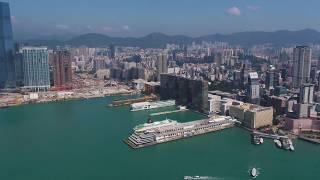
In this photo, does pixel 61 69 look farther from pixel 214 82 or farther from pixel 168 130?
pixel 168 130

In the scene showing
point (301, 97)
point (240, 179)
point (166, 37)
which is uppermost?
point (166, 37)

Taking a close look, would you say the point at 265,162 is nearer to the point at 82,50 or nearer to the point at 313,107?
the point at 313,107

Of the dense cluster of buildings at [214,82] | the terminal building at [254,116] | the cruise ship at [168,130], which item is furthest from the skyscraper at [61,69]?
the terminal building at [254,116]

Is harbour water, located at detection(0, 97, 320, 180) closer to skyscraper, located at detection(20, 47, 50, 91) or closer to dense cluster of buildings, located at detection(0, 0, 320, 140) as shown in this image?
dense cluster of buildings, located at detection(0, 0, 320, 140)

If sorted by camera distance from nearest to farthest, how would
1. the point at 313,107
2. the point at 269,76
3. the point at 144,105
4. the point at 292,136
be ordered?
the point at 292,136 < the point at 313,107 < the point at 144,105 < the point at 269,76

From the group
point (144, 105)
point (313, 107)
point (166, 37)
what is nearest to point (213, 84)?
point (144, 105)

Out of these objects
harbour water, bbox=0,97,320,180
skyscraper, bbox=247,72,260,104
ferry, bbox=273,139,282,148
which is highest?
skyscraper, bbox=247,72,260,104

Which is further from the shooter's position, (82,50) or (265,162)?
(82,50)

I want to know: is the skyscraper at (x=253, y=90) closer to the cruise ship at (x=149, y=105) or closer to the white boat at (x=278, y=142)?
→ the cruise ship at (x=149, y=105)

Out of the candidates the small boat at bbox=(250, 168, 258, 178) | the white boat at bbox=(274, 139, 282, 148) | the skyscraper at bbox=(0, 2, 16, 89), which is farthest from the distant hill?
the small boat at bbox=(250, 168, 258, 178)
